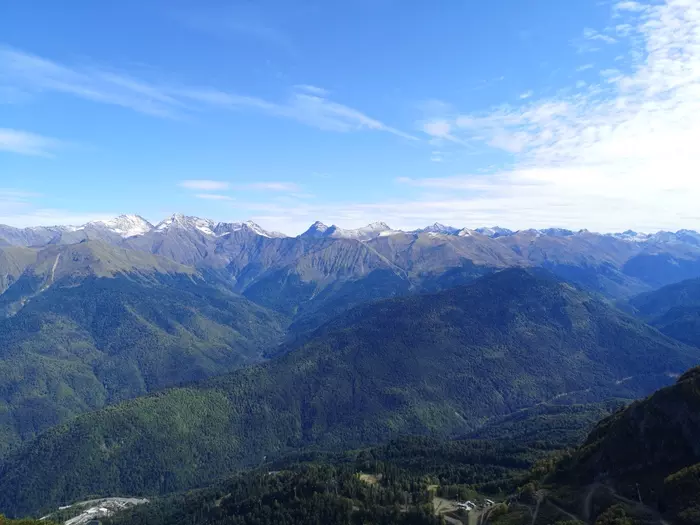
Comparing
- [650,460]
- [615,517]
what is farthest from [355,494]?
[650,460]

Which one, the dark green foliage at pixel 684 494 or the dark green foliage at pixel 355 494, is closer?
the dark green foliage at pixel 684 494

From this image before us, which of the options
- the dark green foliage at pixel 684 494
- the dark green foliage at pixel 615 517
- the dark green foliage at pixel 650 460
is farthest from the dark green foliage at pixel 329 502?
the dark green foliage at pixel 684 494

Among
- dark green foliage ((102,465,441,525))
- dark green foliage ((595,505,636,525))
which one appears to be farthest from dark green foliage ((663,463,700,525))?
dark green foliage ((102,465,441,525))

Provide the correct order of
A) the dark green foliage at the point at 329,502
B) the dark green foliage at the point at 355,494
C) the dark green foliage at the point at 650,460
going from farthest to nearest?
the dark green foliage at the point at 355,494 < the dark green foliage at the point at 329,502 < the dark green foliage at the point at 650,460

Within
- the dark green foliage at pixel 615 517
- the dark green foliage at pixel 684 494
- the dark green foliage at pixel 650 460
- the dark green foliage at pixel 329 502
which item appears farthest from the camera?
the dark green foliage at pixel 329 502

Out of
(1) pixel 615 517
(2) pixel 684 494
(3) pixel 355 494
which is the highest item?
(2) pixel 684 494

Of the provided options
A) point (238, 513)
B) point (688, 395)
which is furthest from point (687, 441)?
point (238, 513)

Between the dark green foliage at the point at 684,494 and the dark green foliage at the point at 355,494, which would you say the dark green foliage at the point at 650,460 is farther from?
the dark green foliage at the point at 355,494

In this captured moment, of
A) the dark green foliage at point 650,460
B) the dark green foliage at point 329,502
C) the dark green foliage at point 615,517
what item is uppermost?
the dark green foliage at point 650,460

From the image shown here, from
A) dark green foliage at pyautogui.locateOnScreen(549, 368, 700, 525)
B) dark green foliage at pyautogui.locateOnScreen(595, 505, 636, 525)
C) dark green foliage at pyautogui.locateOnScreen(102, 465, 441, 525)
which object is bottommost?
dark green foliage at pyautogui.locateOnScreen(102, 465, 441, 525)

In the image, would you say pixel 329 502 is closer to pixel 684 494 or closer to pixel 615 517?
pixel 615 517

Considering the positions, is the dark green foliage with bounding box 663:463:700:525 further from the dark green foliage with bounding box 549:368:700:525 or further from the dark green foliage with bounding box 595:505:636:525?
the dark green foliage with bounding box 595:505:636:525
